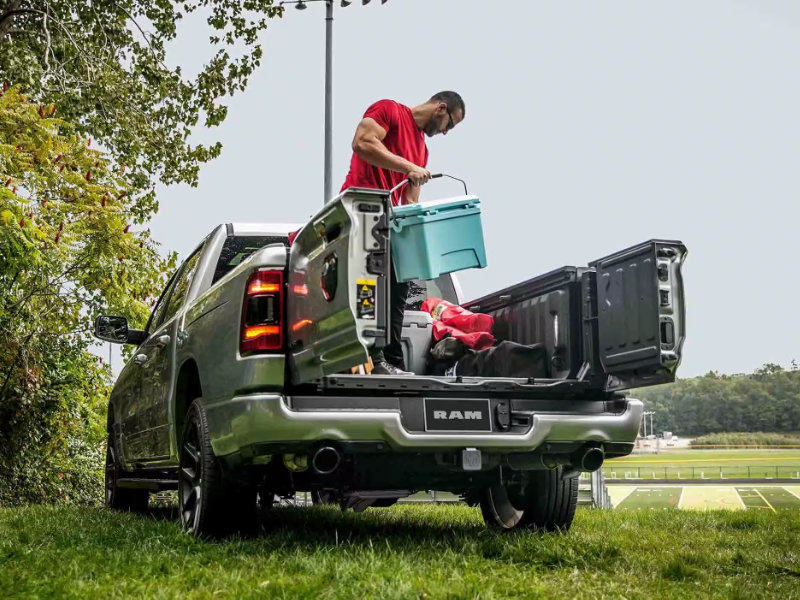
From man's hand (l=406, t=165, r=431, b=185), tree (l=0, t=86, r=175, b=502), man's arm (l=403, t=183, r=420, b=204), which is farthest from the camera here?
tree (l=0, t=86, r=175, b=502)

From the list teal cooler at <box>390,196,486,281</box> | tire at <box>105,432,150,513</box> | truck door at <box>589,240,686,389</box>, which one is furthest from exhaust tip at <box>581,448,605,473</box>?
tire at <box>105,432,150,513</box>

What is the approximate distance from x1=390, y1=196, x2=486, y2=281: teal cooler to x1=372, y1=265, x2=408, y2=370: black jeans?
204mm

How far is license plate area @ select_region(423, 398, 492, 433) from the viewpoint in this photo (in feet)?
15.3

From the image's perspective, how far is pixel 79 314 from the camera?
1466 centimetres

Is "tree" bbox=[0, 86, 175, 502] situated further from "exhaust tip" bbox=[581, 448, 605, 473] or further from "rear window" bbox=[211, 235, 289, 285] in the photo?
"exhaust tip" bbox=[581, 448, 605, 473]

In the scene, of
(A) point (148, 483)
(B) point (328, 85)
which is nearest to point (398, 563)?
(A) point (148, 483)

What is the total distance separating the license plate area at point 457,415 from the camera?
4652 mm

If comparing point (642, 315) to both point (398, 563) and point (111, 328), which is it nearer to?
point (398, 563)

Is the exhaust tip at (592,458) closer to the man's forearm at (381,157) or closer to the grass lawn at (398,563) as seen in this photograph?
the grass lawn at (398,563)

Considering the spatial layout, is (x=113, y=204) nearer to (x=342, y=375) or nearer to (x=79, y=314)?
(x=79, y=314)

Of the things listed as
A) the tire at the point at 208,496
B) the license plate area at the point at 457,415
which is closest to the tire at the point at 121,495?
the tire at the point at 208,496

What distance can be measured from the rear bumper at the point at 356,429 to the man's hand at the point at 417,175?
1503mm

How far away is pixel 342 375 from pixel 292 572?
928 millimetres

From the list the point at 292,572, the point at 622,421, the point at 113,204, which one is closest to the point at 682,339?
the point at 622,421
